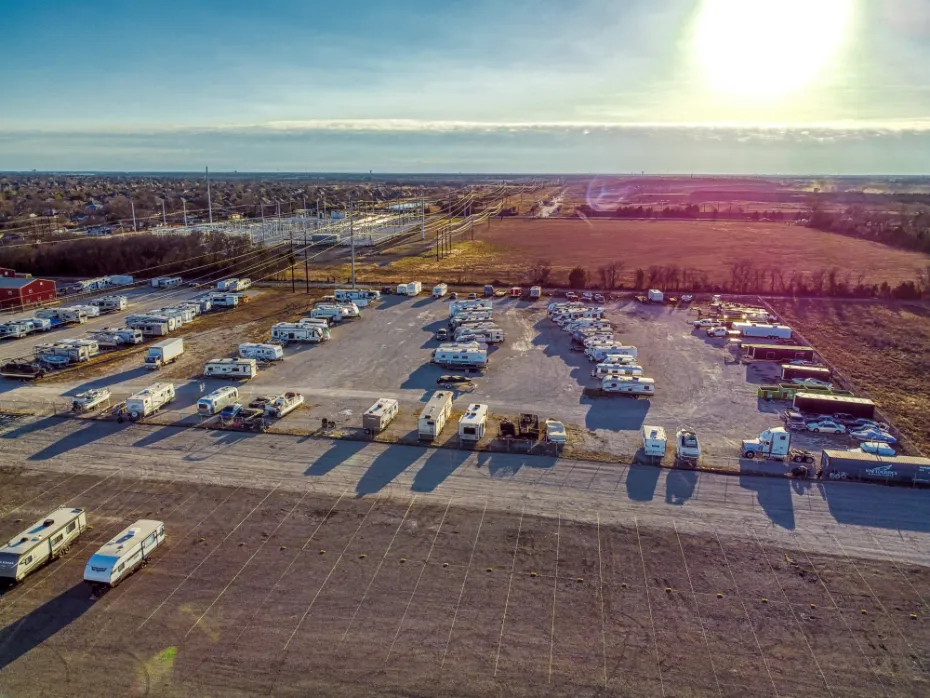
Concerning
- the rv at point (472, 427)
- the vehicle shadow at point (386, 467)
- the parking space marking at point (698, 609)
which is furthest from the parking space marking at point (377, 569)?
the parking space marking at point (698, 609)

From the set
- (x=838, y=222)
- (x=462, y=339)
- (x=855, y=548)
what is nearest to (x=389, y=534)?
(x=855, y=548)

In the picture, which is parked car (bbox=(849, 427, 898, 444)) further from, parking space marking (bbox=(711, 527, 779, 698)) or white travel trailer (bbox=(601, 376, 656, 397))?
parking space marking (bbox=(711, 527, 779, 698))

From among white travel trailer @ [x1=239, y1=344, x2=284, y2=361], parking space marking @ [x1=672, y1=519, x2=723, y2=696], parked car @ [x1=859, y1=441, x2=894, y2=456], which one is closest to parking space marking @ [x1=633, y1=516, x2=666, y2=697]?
parking space marking @ [x1=672, y1=519, x2=723, y2=696]

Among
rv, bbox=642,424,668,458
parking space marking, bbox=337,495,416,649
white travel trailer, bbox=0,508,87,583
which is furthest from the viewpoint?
rv, bbox=642,424,668,458

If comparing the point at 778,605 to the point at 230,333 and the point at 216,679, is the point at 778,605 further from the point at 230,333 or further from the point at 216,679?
the point at 230,333

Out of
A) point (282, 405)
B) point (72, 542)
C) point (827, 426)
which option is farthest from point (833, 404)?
point (72, 542)

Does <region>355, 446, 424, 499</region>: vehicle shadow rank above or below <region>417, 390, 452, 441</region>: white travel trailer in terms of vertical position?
below
